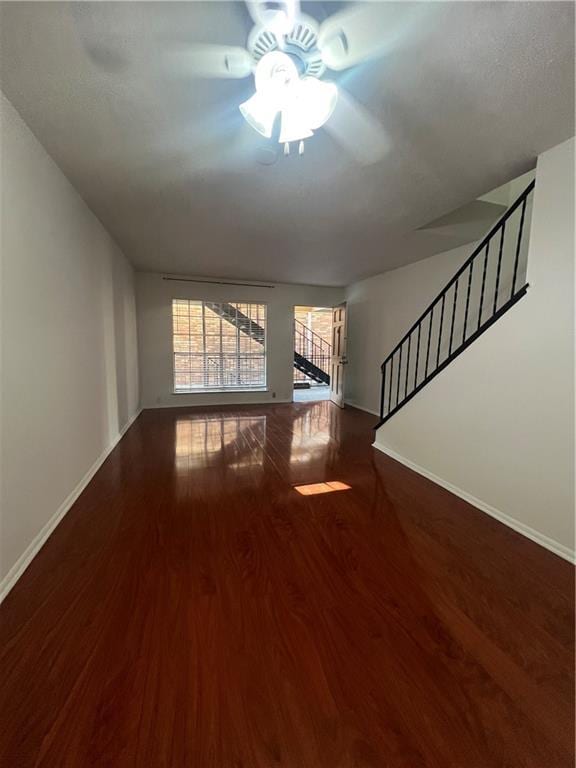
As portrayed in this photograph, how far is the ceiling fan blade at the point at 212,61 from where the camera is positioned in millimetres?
1246

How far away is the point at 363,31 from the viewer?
1155mm

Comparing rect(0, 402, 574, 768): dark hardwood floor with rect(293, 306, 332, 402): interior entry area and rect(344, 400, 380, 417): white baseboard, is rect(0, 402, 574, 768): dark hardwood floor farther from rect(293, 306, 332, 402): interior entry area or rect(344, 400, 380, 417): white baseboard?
rect(293, 306, 332, 402): interior entry area

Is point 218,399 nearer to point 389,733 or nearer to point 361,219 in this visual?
point 361,219

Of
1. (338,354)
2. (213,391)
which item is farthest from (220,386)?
(338,354)

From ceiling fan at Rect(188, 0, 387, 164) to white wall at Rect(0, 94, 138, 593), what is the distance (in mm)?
1222

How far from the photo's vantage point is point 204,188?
2.33 metres

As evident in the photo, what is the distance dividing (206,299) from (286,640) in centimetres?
542

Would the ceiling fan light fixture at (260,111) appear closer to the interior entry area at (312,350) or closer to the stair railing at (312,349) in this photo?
the interior entry area at (312,350)

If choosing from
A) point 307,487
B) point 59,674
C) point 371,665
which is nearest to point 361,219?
point 307,487

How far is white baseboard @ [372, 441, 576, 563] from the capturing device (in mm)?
1775

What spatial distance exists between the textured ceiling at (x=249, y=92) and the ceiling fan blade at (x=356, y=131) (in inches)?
2.1

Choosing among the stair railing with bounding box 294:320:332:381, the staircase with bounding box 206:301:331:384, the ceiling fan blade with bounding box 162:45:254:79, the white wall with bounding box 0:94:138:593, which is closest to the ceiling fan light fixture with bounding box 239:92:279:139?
the ceiling fan blade with bounding box 162:45:254:79

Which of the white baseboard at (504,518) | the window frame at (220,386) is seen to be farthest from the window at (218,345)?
the white baseboard at (504,518)

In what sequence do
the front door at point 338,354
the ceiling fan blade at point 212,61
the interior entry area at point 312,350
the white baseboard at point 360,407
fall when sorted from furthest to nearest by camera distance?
the interior entry area at point 312,350, the front door at point 338,354, the white baseboard at point 360,407, the ceiling fan blade at point 212,61
